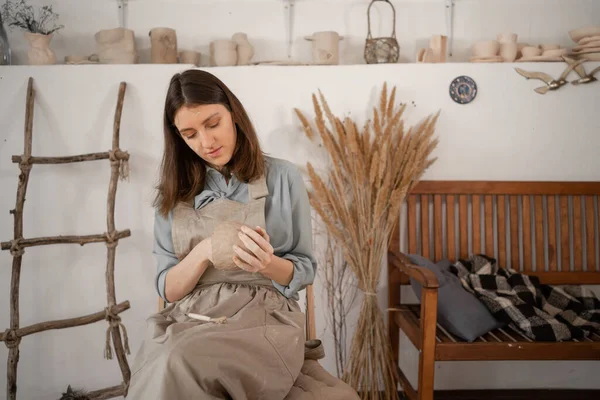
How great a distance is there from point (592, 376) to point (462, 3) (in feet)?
7.78

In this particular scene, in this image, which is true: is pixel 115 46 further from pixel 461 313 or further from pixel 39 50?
pixel 461 313

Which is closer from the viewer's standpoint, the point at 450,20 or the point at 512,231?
the point at 512,231

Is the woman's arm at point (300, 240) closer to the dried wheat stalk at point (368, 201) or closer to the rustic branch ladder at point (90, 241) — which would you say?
the dried wheat stalk at point (368, 201)

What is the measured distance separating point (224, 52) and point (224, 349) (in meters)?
2.00

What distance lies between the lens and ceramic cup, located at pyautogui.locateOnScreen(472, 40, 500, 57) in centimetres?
270

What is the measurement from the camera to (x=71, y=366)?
9.06 ft

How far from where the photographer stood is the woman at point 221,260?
1095mm

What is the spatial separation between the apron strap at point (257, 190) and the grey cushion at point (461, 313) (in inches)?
46.6

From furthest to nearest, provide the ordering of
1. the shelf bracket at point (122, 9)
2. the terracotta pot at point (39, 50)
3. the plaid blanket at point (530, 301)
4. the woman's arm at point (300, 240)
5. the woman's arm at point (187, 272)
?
the shelf bracket at point (122, 9)
the terracotta pot at point (39, 50)
the plaid blanket at point (530, 301)
the woman's arm at point (300, 240)
the woman's arm at point (187, 272)

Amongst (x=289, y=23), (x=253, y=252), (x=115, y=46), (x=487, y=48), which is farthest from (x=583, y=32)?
(x=115, y=46)

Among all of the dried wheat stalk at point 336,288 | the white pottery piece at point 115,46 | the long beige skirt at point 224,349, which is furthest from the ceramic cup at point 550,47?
the white pottery piece at point 115,46

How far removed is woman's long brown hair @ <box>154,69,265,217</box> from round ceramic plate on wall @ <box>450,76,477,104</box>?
→ 5.35ft

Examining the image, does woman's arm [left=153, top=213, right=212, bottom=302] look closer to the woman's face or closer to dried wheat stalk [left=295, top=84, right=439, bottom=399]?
the woman's face

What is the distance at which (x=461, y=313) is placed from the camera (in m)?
2.16
